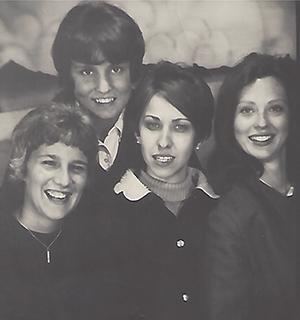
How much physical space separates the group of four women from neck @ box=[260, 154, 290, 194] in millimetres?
11

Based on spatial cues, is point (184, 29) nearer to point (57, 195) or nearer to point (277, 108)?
point (277, 108)

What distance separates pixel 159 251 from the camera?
1671mm

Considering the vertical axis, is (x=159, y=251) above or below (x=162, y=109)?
below

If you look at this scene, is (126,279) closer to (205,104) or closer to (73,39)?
(205,104)

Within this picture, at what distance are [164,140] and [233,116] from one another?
0.20m

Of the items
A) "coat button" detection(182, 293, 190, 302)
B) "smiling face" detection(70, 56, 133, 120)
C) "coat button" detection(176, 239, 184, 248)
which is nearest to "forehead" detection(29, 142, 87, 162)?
"smiling face" detection(70, 56, 133, 120)

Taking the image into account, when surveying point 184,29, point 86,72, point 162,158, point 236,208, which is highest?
point 184,29

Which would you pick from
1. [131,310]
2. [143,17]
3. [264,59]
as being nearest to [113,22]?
[143,17]

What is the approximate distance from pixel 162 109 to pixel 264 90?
0.29 meters

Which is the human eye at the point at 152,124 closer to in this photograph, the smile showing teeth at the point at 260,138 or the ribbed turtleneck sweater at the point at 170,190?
the ribbed turtleneck sweater at the point at 170,190

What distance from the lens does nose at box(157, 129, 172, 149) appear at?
5.52 ft

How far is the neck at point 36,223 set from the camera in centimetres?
166

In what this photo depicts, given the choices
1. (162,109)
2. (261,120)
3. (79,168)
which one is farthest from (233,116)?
(79,168)

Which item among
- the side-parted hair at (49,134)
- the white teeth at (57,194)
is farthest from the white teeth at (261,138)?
the white teeth at (57,194)
